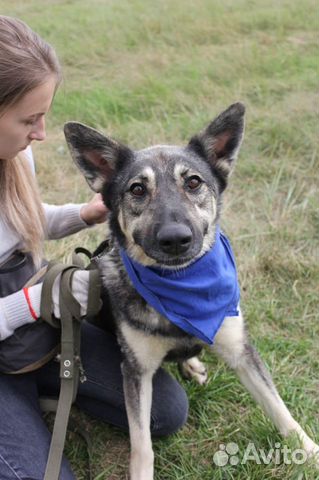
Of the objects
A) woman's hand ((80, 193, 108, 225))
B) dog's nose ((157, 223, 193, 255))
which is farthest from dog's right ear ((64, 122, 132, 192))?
dog's nose ((157, 223, 193, 255))

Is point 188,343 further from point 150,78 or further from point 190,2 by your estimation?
point 190,2

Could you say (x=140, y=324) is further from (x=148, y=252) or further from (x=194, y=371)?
(x=194, y=371)

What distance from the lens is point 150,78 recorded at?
20.7ft

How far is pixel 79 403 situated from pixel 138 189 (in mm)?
1237

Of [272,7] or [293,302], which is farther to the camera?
[272,7]

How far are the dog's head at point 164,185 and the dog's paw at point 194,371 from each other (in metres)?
0.84

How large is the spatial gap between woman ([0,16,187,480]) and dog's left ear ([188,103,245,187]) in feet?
2.07

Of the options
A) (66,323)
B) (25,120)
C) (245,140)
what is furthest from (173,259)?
(245,140)

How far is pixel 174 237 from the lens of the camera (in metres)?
1.94

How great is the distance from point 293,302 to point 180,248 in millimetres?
1717

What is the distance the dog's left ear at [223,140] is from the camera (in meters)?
2.31

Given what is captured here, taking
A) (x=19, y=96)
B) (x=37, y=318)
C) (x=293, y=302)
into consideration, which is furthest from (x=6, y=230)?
(x=293, y=302)

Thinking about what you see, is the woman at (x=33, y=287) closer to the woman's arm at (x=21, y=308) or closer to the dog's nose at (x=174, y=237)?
the woman's arm at (x=21, y=308)

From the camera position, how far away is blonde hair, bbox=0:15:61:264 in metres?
2.23
